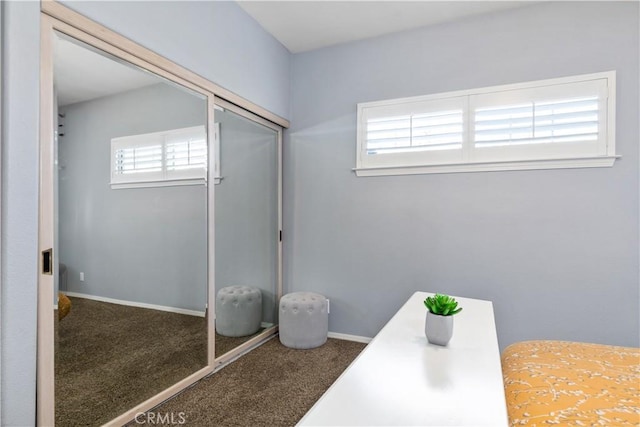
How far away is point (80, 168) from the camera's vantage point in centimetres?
157

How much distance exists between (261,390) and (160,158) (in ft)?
5.46

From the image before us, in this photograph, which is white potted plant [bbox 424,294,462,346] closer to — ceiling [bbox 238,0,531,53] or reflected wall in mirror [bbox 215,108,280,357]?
reflected wall in mirror [bbox 215,108,280,357]

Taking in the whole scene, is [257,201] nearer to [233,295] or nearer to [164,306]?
[233,295]

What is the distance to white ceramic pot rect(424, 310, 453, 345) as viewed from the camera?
1.27 meters

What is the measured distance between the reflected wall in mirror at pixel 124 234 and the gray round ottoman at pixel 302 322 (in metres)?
0.74

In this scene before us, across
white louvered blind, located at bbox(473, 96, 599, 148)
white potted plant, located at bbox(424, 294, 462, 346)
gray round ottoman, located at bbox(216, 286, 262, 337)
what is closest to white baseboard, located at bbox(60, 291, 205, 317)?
gray round ottoman, located at bbox(216, 286, 262, 337)

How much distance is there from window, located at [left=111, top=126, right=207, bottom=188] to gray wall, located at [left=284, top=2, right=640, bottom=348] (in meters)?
1.15

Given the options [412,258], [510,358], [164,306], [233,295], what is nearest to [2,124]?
[164,306]

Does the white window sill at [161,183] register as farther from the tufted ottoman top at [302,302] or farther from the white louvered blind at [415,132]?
the white louvered blind at [415,132]

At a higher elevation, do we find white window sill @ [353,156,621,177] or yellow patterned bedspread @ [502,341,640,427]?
white window sill @ [353,156,621,177]

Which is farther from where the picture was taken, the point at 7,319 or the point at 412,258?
the point at 412,258

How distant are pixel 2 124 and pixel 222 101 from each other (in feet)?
4.51

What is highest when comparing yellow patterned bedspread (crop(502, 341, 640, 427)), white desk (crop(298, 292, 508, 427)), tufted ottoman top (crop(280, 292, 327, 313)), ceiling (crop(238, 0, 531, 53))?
ceiling (crop(238, 0, 531, 53))

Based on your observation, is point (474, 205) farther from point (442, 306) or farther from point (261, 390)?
point (261, 390)
